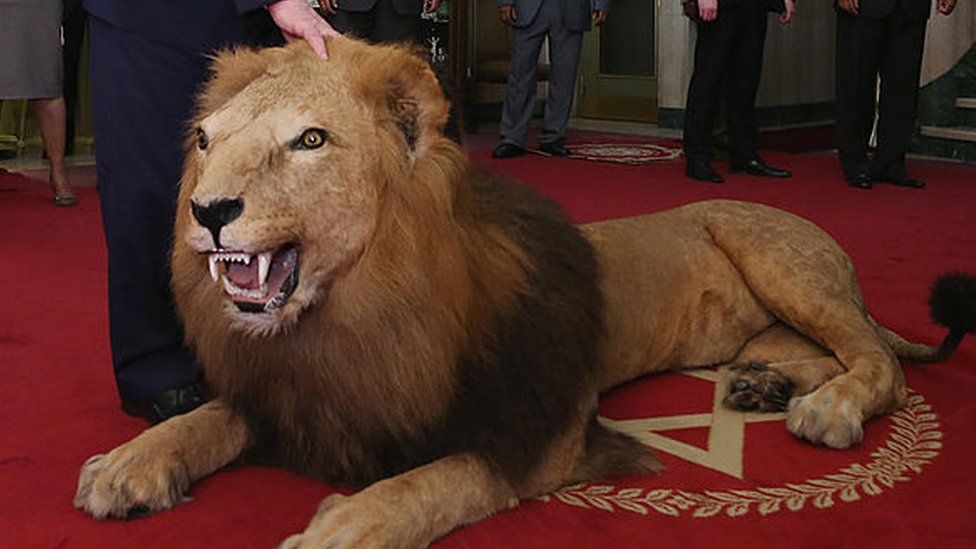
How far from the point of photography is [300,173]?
5.09 feet

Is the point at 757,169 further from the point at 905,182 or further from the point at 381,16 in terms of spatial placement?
the point at 381,16

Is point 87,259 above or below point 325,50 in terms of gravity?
below

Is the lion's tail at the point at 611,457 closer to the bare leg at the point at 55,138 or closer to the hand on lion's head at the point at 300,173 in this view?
the hand on lion's head at the point at 300,173

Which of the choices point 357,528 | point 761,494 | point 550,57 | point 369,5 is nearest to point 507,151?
point 550,57

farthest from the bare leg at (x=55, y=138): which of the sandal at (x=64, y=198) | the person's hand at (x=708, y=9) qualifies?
the person's hand at (x=708, y=9)

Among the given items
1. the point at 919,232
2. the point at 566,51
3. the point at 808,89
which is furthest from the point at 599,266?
the point at 808,89

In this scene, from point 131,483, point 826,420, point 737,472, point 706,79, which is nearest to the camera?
point 131,483

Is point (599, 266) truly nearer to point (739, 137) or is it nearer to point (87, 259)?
point (87, 259)

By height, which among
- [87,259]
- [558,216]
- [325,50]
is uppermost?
[325,50]

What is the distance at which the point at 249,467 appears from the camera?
2.03 meters

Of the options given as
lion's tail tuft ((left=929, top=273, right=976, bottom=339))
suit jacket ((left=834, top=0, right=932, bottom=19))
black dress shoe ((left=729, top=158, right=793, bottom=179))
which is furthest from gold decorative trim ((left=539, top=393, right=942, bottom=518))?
black dress shoe ((left=729, top=158, right=793, bottom=179))

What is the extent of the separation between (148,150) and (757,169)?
5.13m

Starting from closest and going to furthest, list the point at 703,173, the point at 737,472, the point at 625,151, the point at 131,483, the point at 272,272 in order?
the point at 272,272
the point at 131,483
the point at 737,472
the point at 703,173
the point at 625,151

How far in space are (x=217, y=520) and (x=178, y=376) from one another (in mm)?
587
